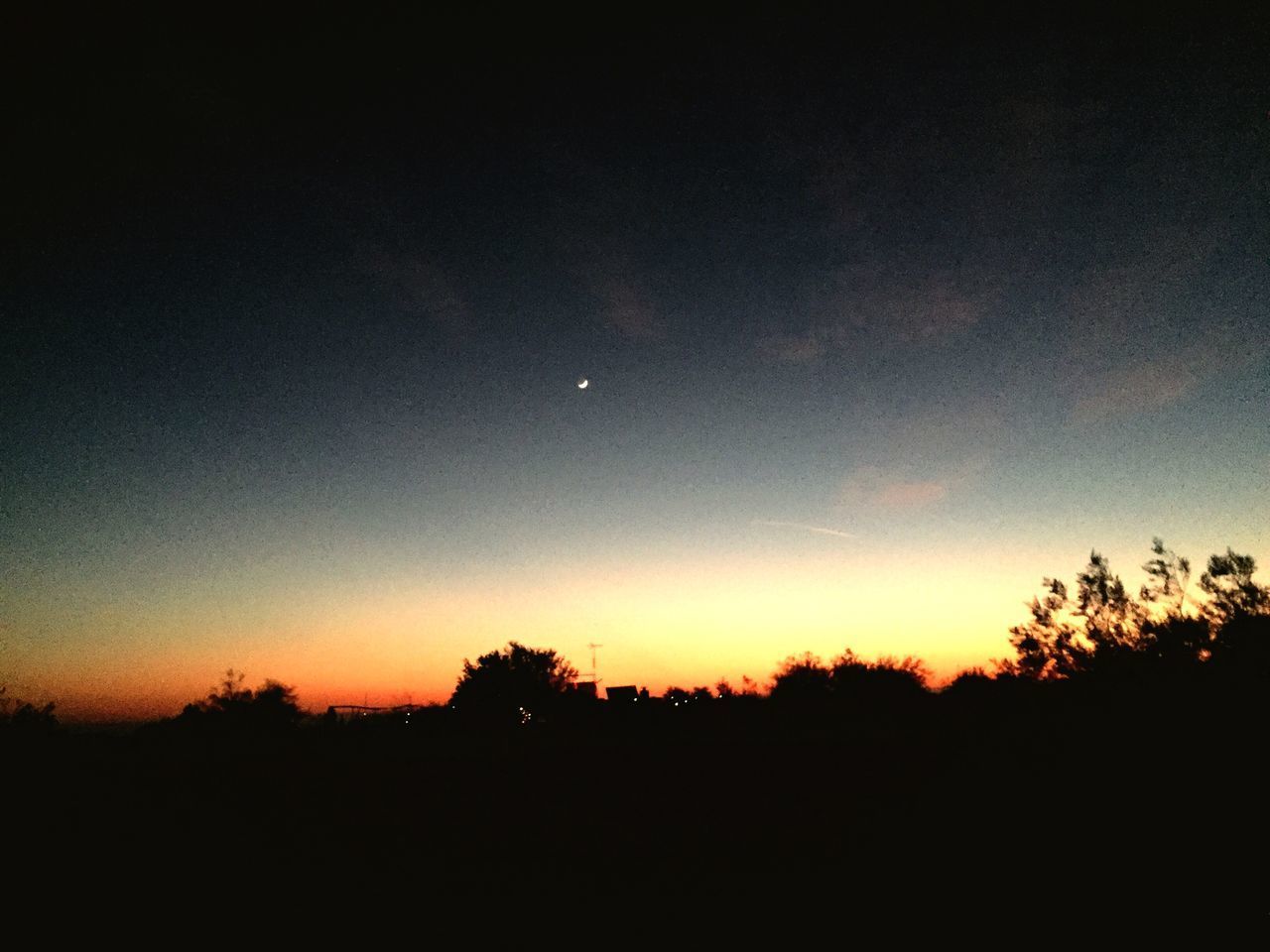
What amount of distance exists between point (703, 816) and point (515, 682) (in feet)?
199

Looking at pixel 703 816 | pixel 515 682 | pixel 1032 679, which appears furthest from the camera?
pixel 515 682

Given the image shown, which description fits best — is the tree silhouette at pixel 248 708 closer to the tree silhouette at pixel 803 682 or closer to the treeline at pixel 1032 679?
the treeline at pixel 1032 679

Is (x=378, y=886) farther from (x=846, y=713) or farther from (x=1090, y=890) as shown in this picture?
(x=846, y=713)

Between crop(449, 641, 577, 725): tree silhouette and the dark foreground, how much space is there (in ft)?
160

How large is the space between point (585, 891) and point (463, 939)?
205 centimetres

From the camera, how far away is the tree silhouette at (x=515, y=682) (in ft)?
213

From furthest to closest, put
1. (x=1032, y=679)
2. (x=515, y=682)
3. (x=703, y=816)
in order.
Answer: (x=515, y=682), (x=1032, y=679), (x=703, y=816)

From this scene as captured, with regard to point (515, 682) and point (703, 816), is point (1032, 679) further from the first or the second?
point (515, 682)

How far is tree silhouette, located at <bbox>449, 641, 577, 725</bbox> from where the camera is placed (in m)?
65.1

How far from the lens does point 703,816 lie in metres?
12.1

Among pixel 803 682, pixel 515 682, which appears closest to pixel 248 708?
pixel 515 682

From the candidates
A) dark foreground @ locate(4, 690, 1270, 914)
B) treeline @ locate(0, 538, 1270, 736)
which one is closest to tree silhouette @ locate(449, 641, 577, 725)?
treeline @ locate(0, 538, 1270, 736)

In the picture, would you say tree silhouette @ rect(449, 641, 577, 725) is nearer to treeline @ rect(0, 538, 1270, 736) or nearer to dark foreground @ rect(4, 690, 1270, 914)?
treeline @ rect(0, 538, 1270, 736)

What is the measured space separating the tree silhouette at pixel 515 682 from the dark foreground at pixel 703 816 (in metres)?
48.7
